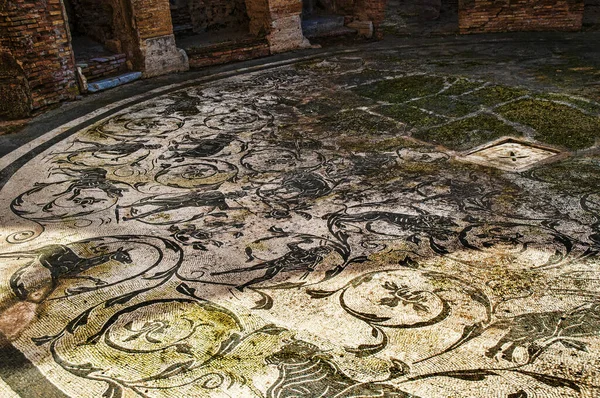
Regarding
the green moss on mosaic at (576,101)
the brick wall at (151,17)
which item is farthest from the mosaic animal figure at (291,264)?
the brick wall at (151,17)

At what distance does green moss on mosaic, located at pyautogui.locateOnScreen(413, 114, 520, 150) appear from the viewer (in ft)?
18.8

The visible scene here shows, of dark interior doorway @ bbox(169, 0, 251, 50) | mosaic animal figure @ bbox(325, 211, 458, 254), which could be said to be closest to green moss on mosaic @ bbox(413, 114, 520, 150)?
mosaic animal figure @ bbox(325, 211, 458, 254)

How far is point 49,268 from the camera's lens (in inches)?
146

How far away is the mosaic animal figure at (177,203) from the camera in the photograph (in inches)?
177

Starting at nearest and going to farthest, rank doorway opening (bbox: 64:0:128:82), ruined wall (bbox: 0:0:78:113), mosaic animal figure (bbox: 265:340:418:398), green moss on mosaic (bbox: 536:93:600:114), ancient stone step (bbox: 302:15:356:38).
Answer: mosaic animal figure (bbox: 265:340:418:398)
green moss on mosaic (bbox: 536:93:600:114)
ruined wall (bbox: 0:0:78:113)
doorway opening (bbox: 64:0:128:82)
ancient stone step (bbox: 302:15:356:38)

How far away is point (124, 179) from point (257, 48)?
5.86 metres

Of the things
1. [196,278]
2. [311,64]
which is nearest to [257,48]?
[311,64]

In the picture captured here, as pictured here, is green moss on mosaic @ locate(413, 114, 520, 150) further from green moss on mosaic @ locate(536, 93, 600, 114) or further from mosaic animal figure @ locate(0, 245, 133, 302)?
mosaic animal figure @ locate(0, 245, 133, 302)

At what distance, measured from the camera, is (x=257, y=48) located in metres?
10.4

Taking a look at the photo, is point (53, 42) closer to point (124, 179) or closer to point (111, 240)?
point (124, 179)

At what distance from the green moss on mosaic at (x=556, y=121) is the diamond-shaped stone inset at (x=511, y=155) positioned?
9.1 inches

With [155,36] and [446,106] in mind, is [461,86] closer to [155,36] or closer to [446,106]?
[446,106]

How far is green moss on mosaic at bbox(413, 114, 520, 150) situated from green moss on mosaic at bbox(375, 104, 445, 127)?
21 cm

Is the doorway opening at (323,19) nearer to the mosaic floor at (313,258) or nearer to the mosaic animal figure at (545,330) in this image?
the mosaic floor at (313,258)
